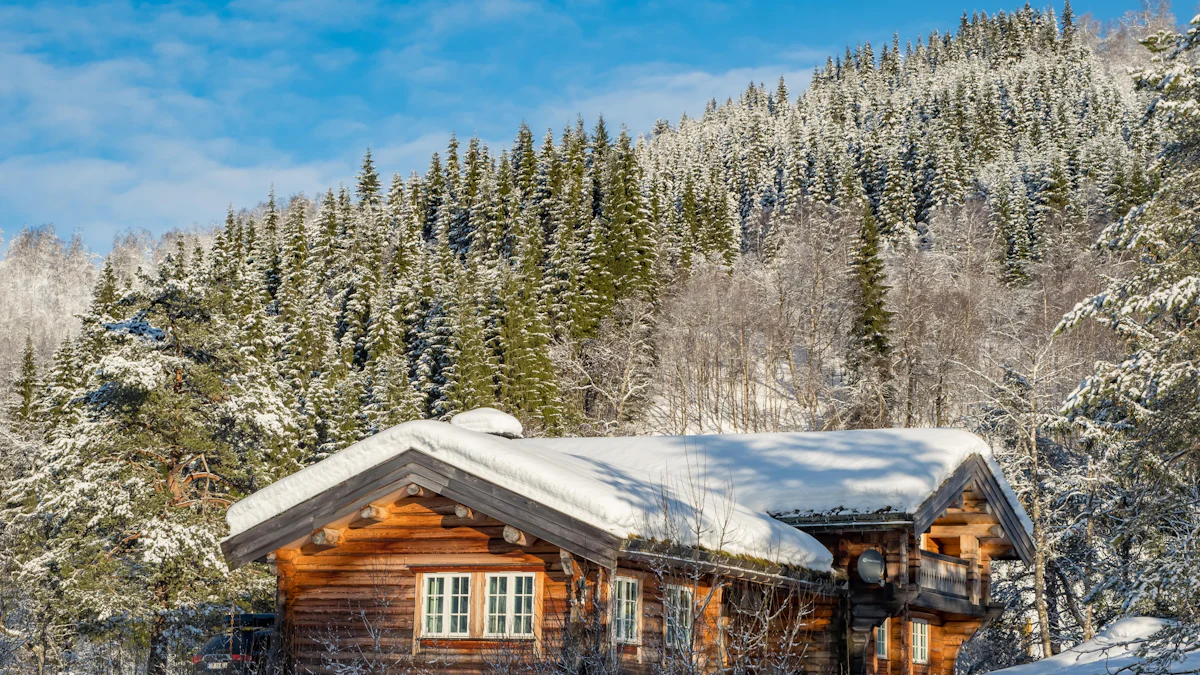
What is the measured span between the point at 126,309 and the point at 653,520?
20015 millimetres

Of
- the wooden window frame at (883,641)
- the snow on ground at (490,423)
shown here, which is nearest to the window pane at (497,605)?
the snow on ground at (490,423)

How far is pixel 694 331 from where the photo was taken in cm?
6631

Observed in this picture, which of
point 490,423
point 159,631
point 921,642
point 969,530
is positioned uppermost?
point 490,423

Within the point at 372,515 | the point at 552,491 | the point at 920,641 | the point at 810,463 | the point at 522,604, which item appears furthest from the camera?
the point at 920,641

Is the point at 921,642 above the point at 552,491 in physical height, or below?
below

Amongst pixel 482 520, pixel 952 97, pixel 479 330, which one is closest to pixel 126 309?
pixel 482 520

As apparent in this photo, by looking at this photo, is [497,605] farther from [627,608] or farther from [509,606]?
[627,608]

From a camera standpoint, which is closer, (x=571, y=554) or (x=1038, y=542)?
(x=571, y=554)

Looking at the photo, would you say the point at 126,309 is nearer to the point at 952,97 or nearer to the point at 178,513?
the point at 178,513

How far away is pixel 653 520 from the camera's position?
35.3ft

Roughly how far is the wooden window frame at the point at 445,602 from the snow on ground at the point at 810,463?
121 inches

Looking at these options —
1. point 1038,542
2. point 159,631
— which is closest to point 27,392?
point 159,631

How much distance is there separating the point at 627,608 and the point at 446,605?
2.12 metres

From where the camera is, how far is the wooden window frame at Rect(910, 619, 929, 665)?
61.9 ft
